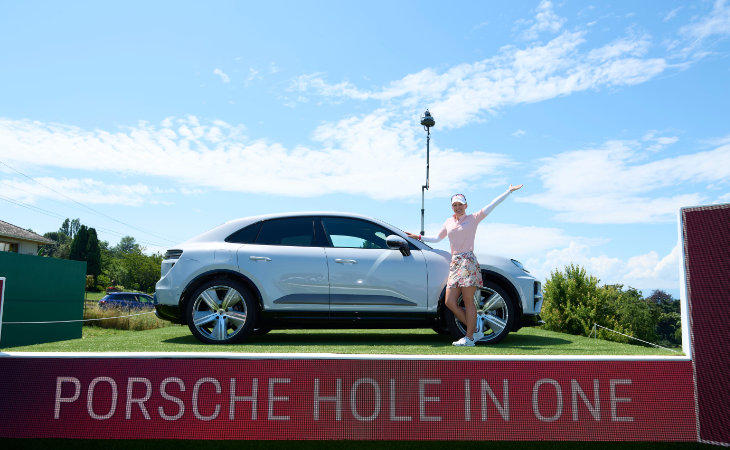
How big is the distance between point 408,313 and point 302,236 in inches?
61.7

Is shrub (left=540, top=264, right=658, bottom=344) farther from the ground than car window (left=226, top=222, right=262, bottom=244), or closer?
closer

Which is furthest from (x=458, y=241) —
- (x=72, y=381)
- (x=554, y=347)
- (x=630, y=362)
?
(x=72, y=381)

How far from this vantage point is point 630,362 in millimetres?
3635

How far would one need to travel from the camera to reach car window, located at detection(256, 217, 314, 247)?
6.73 meters

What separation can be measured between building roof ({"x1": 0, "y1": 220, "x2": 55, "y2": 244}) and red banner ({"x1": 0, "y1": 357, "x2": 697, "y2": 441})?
33.2 m

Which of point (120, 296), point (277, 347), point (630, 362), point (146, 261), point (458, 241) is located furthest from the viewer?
point (146, 261)

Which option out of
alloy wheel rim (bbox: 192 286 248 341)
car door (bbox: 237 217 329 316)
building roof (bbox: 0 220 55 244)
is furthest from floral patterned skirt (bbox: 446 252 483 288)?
building roof (bbox: 0 220 55 244)

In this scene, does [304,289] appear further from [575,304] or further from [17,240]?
[17,240]

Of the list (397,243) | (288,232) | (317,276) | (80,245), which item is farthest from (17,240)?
(80,245)

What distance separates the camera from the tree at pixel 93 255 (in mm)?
70438

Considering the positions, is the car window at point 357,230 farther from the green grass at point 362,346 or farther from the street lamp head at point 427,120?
the street lamp head at point 427,120

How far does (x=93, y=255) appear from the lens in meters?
71.2

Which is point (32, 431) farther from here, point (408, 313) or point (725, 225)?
point (725, 225)

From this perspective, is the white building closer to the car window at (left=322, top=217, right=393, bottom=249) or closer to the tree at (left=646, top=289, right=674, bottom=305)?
the car window at (left=322, top=217, right=393, bottom=249)
